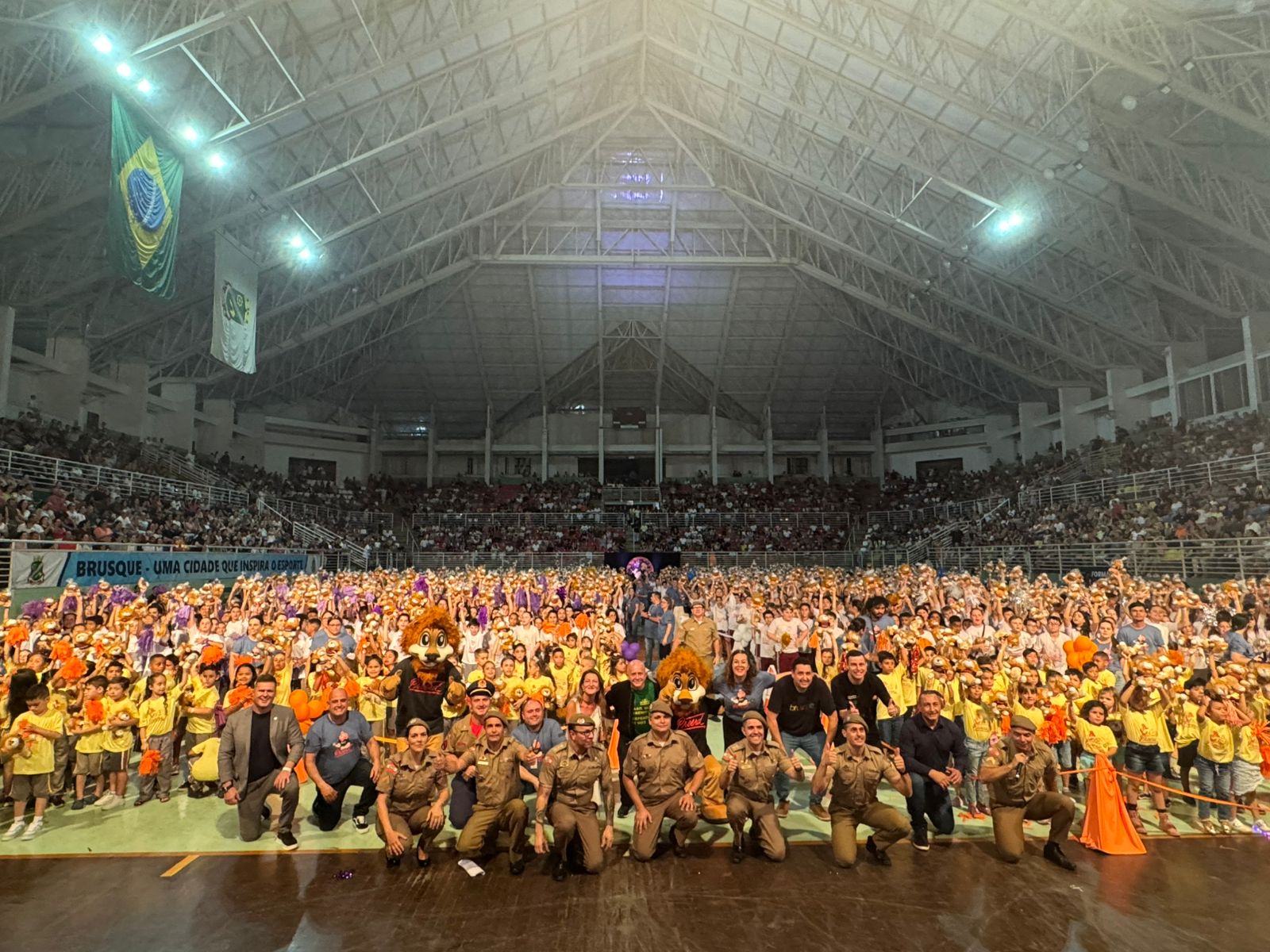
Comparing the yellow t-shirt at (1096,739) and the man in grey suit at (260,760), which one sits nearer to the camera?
the man in grey suit at (260,760)

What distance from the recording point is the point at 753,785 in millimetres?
6480

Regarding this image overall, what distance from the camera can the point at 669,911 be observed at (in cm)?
548

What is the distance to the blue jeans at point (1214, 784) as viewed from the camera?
703cm

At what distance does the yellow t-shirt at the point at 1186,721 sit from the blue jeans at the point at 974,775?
189cm

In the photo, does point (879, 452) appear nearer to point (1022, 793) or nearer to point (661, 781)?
point (1022, 793)

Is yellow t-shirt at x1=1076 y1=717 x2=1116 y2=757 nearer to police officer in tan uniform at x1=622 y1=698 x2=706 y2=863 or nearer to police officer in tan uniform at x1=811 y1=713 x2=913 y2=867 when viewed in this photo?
police officer in tan uniform at x1=811 y1=713 x2=913 y2=867

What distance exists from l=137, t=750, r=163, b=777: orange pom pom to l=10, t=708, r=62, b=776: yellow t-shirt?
2.41ft

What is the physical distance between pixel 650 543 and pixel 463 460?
16168 millimetres

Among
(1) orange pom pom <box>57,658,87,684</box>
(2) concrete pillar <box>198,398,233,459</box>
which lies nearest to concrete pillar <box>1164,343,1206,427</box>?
(1) orange pom pom <box>57,658,87,684</box>

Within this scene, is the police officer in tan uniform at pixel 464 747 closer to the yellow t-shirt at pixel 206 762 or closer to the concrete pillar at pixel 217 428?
the yellow t-shirt at pixel 206 762

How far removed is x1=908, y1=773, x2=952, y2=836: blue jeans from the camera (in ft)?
22.0

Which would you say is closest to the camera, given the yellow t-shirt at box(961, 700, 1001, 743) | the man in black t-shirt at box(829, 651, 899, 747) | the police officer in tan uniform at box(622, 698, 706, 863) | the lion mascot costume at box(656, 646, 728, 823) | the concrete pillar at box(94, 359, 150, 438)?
the police officer in tan uniform at box(622, 698, 706, 863)

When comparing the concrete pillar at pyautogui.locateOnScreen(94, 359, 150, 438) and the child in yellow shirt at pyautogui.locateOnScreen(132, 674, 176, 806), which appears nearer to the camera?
the child in yellow shirt at pyautogui.locateOnScreen(132, 674, 176, 806)

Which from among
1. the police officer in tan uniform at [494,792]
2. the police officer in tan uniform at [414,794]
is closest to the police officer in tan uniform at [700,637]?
the police officer in tan uniform at [494,792]
